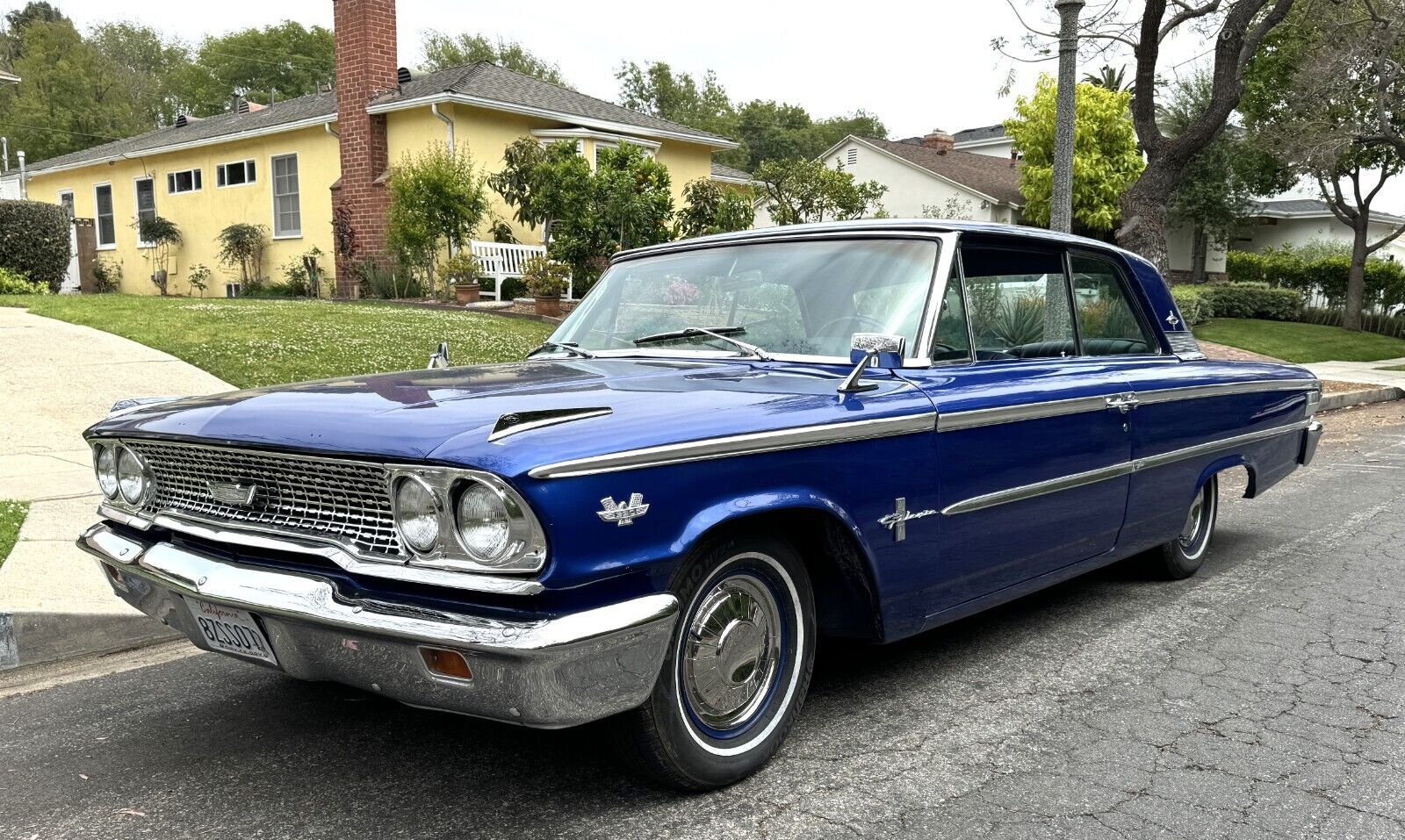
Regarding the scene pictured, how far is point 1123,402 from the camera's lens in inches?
170

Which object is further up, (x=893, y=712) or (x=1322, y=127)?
(x=1322, y=127)

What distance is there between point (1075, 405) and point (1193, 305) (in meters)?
21.1

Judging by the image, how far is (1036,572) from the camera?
13.0ft

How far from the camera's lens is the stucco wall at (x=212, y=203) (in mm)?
22797

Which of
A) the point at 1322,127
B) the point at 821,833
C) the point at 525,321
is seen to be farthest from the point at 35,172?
the point at 821,833

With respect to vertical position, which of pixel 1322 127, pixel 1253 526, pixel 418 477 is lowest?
pixel 1253 526

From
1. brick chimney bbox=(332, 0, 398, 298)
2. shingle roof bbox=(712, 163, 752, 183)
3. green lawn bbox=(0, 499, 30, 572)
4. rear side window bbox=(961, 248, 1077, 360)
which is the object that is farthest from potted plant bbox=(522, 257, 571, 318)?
shingle roof bbox=(712, 163, 752, 183)

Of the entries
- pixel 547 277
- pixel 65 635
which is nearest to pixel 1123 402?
pixel 65 635

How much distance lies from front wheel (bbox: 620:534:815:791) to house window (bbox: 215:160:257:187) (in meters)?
24.3

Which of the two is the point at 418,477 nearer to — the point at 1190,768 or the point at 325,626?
the point at 325,626

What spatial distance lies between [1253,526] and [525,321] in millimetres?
9884

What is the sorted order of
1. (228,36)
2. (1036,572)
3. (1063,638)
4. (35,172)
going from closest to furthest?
1. (1036,572)
2. (1063,638)
3. (35,172)
4. (228,36)

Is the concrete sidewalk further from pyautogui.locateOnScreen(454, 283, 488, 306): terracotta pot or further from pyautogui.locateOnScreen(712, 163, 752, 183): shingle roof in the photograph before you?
pyautogui.locateOnScreen(712, 163, 752, 183): shingle roof

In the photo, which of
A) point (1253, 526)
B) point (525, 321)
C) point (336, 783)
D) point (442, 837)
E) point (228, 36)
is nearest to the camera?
point (442, 837)
